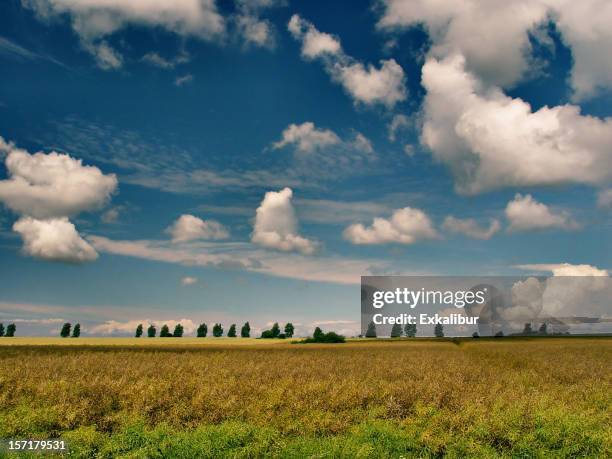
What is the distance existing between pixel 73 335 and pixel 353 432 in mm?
143865

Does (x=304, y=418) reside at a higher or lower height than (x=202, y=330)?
higher

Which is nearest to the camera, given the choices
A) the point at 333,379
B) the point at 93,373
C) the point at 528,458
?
the point at 528,458

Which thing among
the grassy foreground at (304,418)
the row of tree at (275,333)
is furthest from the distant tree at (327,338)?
the grassy foreground at (304,418)

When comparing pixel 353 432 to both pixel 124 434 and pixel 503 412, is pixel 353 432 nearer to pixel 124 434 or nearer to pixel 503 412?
pixel 503 412

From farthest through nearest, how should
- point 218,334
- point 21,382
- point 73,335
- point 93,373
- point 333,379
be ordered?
point 218,334 → point 73,335 → point 93,373 → point 333,379 → point 21,382

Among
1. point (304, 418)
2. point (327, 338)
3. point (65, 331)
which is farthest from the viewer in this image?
point (65, 331)

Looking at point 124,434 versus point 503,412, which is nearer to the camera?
point 124,434

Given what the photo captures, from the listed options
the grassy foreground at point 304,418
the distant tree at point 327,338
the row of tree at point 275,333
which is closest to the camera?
the grassy foreground at point 304,418

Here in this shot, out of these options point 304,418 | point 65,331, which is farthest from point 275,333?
point 304,418

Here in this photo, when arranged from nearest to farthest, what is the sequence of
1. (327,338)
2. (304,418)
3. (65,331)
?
(304,418)
(327,338)
(65,331)

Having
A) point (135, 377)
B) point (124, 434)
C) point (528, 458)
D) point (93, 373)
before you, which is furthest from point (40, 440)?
point (528, 458)

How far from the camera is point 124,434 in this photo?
14.2 metres

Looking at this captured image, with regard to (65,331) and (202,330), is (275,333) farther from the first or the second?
(65,331)

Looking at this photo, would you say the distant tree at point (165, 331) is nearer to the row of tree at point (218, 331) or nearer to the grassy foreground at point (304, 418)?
the row of tree at point (218, 331)
